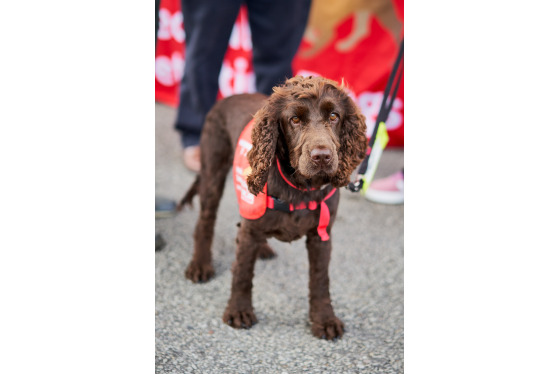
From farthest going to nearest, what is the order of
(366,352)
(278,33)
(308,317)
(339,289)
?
(278,33) < (339,289) < (308,317) < (366,352)

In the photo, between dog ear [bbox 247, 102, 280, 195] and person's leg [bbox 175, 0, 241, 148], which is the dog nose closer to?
dog ear [bbox 247, 102, 280, 195]

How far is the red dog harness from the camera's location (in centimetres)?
230

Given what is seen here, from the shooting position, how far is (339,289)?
9.93 ft

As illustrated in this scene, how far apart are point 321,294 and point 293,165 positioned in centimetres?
78

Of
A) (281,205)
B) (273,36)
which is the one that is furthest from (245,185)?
(273,36)

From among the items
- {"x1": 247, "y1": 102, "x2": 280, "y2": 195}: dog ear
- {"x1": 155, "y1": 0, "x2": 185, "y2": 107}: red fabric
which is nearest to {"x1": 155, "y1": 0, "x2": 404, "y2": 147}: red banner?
{"x1": 155, "y1": 0, "x2": 185, "y2": 107}: red fabric

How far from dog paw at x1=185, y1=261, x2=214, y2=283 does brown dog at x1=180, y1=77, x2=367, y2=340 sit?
414mm

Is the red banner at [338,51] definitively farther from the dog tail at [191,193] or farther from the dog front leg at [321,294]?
the dog front leg at [321,294]

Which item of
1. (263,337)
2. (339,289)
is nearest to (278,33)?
(339,289)

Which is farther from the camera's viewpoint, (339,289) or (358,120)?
(339,289)

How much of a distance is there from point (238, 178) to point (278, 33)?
62.1 inches

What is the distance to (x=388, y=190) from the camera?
423cm

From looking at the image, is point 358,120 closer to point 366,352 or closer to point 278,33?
point 366,352

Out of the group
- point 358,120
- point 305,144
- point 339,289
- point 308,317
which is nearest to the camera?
point 305,144
